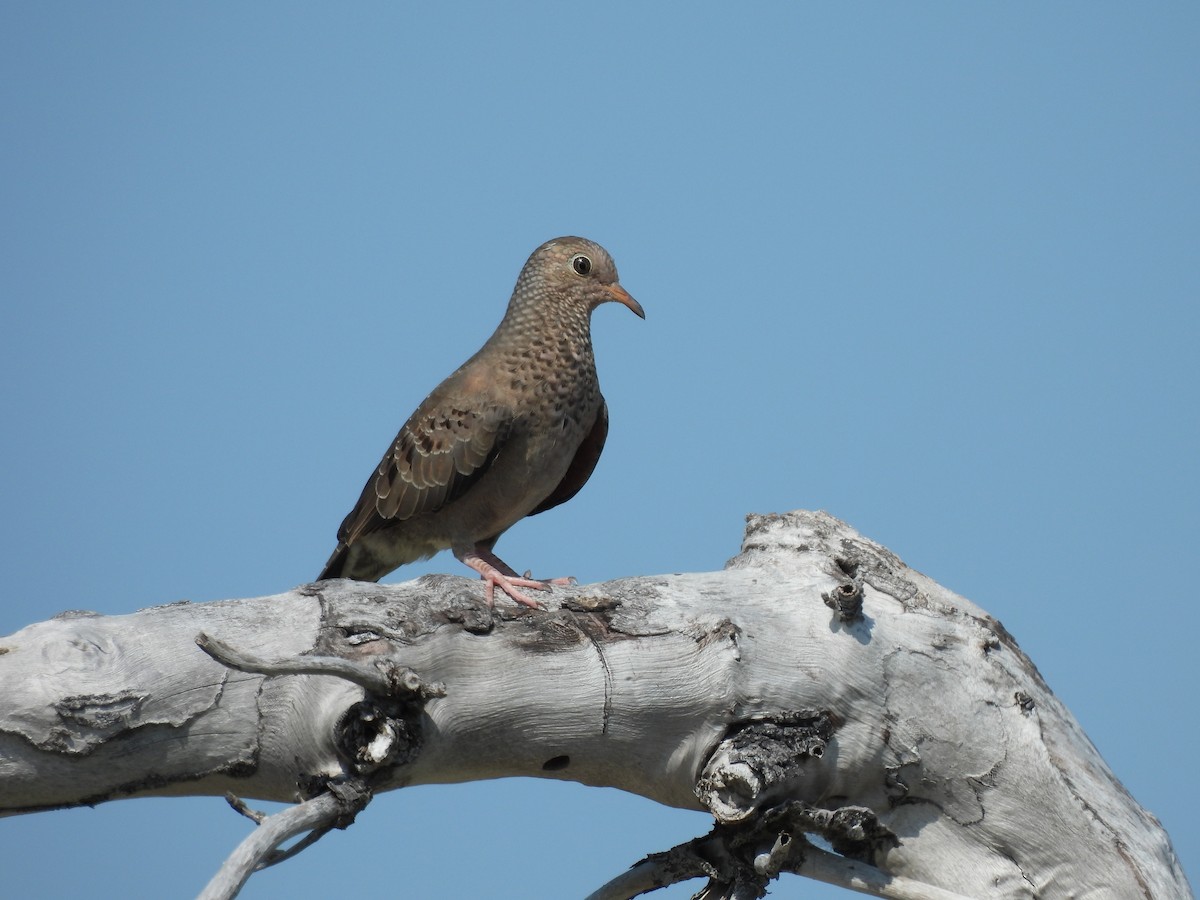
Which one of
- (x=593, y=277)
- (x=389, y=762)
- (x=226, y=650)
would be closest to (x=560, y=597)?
(x=389, y=762)

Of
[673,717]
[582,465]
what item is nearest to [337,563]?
[582,465]

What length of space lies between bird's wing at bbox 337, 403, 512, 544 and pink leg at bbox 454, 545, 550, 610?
0.33m

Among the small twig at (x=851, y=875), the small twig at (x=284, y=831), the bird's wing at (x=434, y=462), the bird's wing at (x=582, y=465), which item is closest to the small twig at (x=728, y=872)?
the small twig at (x=851, y=875)

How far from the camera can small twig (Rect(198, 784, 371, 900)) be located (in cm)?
333

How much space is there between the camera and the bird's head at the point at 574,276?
278 inches

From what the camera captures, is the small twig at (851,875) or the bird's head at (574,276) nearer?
the small twig at (851,875)

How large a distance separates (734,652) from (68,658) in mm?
2238

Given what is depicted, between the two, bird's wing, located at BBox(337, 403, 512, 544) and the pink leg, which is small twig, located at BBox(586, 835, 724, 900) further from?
bird's wing, located at BBox(337, 403, 512, 544)

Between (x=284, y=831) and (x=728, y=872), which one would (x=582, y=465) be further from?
(x=284, y=831)

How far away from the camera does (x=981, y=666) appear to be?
5.09 metres

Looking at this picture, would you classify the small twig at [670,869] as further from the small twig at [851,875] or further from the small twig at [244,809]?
the small twig at [244,809]

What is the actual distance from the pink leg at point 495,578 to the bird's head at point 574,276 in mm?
1436

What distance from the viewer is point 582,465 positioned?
7258 mm

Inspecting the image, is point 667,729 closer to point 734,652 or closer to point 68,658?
point 734,652
